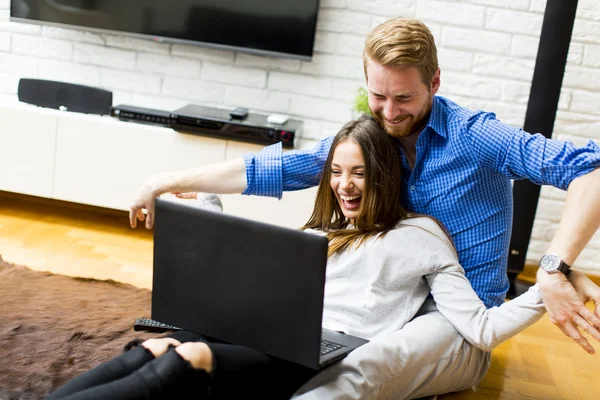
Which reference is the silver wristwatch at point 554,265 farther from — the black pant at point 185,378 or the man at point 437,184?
the black pant at point 185,378

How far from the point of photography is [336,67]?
10.4ft

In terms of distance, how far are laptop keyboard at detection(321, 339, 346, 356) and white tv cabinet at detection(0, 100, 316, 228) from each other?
1.47 meters

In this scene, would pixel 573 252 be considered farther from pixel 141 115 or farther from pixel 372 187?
pixel 141 115

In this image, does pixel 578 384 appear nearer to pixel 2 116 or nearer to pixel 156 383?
pixel 156 383

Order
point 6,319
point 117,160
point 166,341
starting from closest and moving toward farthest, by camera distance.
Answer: point 166,341, point 6,319, point 117,160

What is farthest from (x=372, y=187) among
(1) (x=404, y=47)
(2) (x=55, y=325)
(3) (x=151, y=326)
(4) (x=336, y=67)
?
(4) (x=336, y=67)

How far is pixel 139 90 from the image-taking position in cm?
330

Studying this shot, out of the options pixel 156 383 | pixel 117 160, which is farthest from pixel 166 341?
pixel 117 160

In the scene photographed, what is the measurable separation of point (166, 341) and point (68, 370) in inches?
22.6

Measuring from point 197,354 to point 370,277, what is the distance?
0.50m

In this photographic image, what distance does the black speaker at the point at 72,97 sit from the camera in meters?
3.13

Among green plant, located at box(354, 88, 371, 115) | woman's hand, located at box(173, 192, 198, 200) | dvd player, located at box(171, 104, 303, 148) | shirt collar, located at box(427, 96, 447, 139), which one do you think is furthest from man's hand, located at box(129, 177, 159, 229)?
green plant, located at box(354, 88, 371, 115)

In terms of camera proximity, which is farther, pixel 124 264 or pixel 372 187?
pixel 124 264

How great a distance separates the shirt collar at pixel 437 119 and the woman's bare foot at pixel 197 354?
2.60ft
